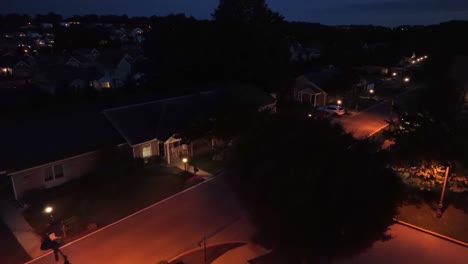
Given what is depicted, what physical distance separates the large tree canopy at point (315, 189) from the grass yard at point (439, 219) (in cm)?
669

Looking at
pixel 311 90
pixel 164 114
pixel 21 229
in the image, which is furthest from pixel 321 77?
pixel 21 229

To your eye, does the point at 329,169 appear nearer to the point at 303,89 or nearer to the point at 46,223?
the point at 46,223

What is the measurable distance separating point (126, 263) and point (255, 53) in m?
27.5

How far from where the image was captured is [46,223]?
15188 millimetres

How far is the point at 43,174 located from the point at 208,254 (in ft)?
37.5

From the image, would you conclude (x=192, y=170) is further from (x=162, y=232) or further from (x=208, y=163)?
(x=162, y=232)

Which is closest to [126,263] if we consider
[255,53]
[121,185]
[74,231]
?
[74,231]

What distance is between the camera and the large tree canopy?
27.2 feet

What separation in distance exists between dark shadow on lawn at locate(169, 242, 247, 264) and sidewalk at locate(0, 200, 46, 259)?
19.8 feet

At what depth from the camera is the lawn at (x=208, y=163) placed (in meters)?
21.4

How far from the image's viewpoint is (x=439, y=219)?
14.8 meters

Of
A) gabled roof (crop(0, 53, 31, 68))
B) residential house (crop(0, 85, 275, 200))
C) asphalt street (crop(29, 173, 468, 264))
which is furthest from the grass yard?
gabled roof (crop(0, 53, 31, 68))

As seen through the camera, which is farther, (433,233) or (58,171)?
(58,171)

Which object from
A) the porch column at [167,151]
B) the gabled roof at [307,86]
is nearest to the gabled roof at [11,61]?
the gabled roof at [307,86]
